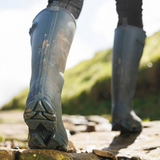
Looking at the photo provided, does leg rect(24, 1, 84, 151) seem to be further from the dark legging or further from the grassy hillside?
the grassy hillside

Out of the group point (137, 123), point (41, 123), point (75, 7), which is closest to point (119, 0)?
point (75, 7)

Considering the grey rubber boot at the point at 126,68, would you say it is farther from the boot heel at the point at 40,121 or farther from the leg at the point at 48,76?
the boot heel at the point at 40,121

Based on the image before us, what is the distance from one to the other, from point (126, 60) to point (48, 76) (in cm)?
90

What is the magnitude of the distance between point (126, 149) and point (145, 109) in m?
3.44

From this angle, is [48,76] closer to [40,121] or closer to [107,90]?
[40,121]

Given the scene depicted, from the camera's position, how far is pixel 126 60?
187 cm

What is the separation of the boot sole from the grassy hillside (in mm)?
3628

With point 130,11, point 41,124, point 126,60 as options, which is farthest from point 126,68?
point 41,124

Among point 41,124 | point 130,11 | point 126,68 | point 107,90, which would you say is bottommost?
point 107,90

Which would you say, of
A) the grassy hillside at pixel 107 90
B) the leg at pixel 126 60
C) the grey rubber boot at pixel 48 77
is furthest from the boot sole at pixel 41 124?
the grassy hillside at pixel 107 90

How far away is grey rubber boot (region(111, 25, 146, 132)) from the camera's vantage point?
1.85 metres

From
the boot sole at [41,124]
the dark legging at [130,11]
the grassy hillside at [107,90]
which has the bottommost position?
the grassy hillside at [107,90]

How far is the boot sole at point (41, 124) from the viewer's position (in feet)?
3.26

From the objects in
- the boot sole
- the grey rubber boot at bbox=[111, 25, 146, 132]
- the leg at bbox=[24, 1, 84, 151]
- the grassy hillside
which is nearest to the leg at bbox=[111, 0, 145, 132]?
the grey rubber boot at bbox=[111, 25, 146, 132]
